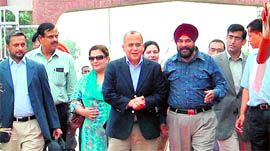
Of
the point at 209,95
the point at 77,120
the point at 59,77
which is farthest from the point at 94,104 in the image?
the point at 209,95

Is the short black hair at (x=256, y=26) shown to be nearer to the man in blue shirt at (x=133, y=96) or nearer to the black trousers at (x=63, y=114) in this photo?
the man in blue shirt at (x=133, y=96)

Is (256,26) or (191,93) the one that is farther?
(256,26)

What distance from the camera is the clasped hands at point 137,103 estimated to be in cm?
602

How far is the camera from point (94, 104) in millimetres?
6996

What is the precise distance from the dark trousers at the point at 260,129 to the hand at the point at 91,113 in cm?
211

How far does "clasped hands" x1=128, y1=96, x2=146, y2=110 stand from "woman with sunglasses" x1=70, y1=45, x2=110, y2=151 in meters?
0.95

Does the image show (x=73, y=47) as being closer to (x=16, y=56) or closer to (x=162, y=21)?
(x=162, y=21)

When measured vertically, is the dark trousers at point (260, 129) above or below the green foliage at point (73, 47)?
below

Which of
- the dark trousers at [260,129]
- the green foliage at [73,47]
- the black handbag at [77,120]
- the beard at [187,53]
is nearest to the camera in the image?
the dark trousers at [260,129]

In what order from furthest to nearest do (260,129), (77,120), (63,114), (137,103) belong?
(63,114), (77,120), (137,103), (260,129)

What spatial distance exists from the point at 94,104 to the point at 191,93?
4.58ft

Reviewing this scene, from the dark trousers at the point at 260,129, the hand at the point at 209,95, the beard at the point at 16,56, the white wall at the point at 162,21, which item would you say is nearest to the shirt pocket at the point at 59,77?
the beard at the point at 16,56

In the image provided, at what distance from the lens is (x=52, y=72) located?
7.58m

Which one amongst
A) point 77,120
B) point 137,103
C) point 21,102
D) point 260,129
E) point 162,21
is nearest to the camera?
point 260,129
